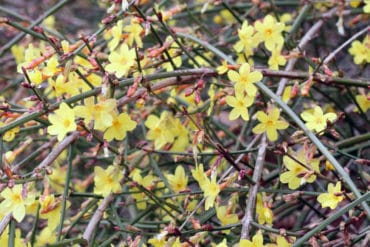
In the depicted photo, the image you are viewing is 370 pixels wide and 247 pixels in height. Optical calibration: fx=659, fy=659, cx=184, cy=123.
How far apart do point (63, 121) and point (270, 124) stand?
23.7 inches

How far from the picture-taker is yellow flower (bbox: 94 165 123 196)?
6.47ft

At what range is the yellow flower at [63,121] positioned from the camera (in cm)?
170

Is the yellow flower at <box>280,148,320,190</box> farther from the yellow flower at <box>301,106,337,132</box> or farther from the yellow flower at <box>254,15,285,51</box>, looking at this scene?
the yellow flower at <box>254,15,285,51</box>

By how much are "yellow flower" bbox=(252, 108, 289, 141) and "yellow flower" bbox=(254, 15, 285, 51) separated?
1.07 feet

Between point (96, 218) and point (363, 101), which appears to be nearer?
point (96, 218)

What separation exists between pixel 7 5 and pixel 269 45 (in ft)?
9.75

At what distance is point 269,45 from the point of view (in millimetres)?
2158

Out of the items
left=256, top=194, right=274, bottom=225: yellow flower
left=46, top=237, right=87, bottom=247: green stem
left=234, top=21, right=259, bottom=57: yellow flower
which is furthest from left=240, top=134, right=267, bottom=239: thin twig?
left=46, top=237, right=87, bottom=247: green stem

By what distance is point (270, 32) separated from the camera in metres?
2.16

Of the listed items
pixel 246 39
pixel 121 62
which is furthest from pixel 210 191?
pixel 246 39

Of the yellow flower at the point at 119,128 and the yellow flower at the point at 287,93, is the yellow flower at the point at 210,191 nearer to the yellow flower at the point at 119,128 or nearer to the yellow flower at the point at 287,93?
the yellow flower at the point at 119,128

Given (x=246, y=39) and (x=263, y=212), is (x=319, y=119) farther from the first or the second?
(x=246, y=39)

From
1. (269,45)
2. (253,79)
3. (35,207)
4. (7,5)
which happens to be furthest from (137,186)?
(7,5)

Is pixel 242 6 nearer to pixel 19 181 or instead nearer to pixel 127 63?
pixel 127 63
